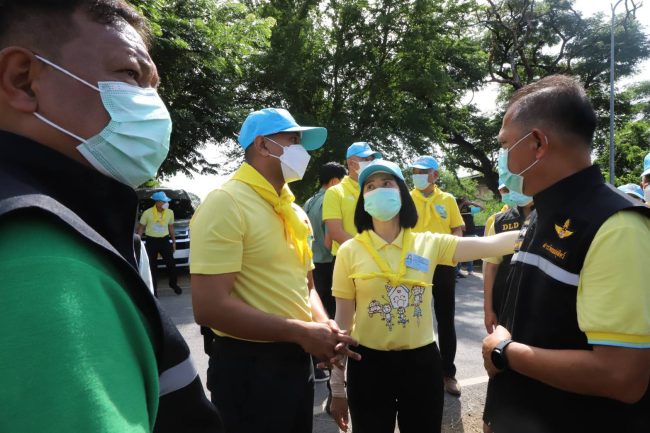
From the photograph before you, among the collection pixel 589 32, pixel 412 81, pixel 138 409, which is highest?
pixel 589 32

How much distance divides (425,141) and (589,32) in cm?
1355

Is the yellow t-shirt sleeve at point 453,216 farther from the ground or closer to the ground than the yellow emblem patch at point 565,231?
closer to the ground

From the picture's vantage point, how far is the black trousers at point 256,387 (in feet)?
6.54

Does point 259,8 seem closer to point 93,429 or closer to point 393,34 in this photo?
point 393,34

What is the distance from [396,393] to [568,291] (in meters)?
1.30

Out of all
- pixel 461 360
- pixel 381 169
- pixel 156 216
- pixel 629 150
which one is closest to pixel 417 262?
pixel 381 169

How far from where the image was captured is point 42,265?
Result: 0.54 metres

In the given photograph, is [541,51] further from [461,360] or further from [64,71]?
[64,71]

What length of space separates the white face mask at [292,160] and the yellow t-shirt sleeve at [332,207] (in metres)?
1.97

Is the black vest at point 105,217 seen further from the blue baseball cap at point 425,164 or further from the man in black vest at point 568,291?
the blue baseball cap at point 425,164

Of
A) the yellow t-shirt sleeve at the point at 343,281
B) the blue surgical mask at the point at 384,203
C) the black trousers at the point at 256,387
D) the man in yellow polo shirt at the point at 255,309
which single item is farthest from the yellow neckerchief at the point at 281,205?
the blue surgical mask at the point at 384,203

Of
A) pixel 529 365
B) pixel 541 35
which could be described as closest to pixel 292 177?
pixel 529 365

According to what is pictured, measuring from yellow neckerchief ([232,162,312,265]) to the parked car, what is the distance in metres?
8.34

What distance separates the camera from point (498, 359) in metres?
1.66
